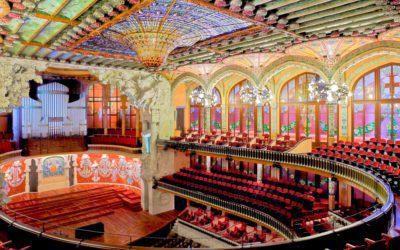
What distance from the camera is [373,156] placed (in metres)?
11.4

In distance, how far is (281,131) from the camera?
60.2 ft

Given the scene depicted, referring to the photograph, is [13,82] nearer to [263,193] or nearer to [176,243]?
[176,243]

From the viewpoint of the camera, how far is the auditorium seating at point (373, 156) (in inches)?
371

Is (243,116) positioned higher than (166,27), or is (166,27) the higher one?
(166,27)

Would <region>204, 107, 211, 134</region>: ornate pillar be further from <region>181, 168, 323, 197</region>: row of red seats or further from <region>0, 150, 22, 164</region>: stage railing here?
<region>0, 150, 22, 164</region>: stage railing

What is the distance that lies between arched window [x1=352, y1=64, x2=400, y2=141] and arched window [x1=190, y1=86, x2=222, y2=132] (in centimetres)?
866

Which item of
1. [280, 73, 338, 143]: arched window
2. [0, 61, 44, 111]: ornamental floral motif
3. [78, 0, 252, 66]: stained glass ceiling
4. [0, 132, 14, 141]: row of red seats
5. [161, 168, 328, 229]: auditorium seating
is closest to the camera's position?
[78, 0, 252, 66]: stained glass ceiling

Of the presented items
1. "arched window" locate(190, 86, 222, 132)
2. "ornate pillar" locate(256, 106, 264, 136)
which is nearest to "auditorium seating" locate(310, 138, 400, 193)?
"ornate pillar" locate(256, 106, 264, 136)

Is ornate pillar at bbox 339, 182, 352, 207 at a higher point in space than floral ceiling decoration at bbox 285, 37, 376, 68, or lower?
lower

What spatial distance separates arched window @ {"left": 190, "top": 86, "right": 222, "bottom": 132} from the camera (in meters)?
21.4

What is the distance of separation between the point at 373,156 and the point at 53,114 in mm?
18356

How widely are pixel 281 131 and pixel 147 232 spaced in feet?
30.2

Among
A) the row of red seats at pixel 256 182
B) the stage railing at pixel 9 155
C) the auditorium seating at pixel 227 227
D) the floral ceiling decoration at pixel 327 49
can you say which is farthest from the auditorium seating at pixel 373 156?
the stage railing at pixel 9 155

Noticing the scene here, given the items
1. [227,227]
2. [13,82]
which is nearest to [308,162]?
[227,227]
